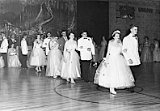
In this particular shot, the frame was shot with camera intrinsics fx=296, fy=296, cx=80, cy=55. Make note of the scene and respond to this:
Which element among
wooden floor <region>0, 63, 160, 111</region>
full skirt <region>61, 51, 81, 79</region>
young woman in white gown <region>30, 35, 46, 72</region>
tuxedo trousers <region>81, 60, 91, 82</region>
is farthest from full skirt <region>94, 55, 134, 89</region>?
young woman in white gown <region>30, 35, 46, 72</region>

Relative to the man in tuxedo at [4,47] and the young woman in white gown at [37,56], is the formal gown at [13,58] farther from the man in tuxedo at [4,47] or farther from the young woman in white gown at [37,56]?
the young woman in white gown at [37,56]

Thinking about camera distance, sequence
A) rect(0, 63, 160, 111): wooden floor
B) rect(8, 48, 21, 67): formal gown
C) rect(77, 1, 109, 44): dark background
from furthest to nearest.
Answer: rect(77, 1, 109, 44): dark background
rect(8, 48, 21, 67): formal gown
rect(0, 63, 160, 111): wooden floor

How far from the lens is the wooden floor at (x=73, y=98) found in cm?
573

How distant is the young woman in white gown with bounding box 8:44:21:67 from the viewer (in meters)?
15.5

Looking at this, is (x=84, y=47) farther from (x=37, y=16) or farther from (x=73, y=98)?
(x=37, y=16)

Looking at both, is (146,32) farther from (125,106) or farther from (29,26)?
(125,106)

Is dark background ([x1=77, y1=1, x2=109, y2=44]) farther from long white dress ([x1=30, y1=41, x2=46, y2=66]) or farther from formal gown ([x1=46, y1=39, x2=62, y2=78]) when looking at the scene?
formal gown ([x1=46, y1=39, x2=62, y2=78])

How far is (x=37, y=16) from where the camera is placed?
1672cm

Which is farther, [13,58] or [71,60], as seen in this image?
[13,58]

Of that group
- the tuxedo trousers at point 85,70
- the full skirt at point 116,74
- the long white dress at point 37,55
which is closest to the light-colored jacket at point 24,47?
the long white dress at point 37,55

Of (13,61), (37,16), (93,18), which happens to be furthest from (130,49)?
(93,18)

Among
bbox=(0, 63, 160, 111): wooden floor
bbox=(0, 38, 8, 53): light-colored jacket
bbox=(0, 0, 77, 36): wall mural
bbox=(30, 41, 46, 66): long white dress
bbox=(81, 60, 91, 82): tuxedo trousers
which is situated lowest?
bbox=(0, 63, 160, 111): wooden floor

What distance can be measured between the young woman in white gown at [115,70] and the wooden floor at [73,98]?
0.82ft

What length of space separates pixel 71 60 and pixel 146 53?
1051 cm
